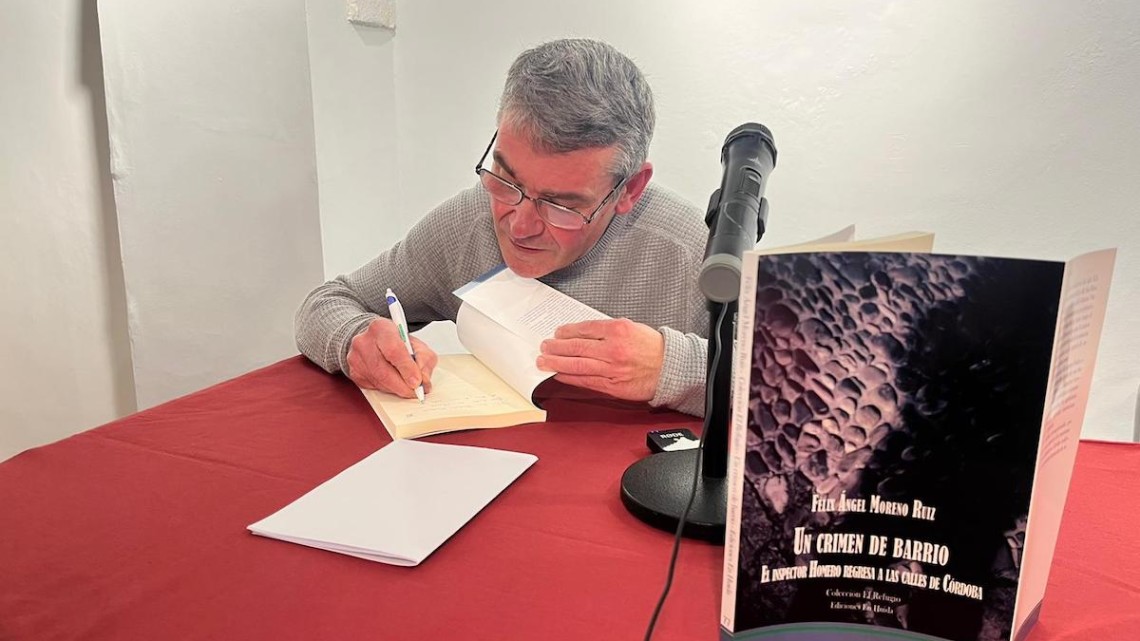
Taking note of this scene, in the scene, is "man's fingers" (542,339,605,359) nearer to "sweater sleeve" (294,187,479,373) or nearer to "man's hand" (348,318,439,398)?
"man's hand" (348,318,439,398)

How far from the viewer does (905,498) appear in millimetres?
516

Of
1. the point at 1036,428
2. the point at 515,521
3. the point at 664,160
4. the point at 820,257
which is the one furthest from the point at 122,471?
the point at 664,160

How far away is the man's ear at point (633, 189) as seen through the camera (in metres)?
1.29

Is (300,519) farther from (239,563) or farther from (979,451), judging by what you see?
(979,451)

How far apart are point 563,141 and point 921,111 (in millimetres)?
1323

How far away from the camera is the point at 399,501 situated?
77 cm

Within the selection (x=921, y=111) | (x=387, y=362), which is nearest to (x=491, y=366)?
(x=387, y=362)

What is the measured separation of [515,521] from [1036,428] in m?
0.46

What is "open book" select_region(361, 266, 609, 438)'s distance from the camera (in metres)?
0.99

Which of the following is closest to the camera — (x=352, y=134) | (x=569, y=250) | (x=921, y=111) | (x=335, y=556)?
(x=335, y=556)

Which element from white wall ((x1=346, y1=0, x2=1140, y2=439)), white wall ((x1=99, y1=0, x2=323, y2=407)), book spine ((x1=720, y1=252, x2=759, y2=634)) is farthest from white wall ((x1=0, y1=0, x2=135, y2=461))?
book spine ((x1=720, y1=252, x2=759, y2=634))

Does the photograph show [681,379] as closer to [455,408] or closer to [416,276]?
[455,408]

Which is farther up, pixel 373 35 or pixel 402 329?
pixel 373 35

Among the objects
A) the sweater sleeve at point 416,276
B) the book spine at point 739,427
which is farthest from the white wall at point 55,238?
the book spine at point 739,427
